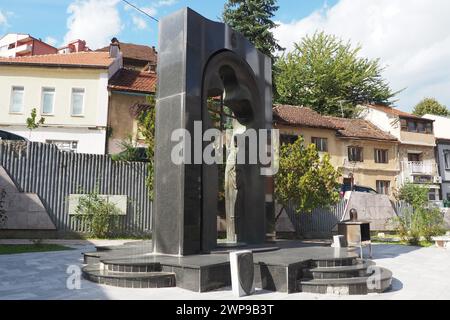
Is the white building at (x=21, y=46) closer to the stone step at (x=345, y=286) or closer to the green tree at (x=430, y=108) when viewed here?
the green tree at (x=430, y=108)

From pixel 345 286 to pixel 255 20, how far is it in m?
23.5

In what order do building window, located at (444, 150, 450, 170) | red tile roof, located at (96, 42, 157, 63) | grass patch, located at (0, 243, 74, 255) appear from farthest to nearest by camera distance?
red tile roof, located at (96, 42, 157, 63), building window, located at (444, 150, 450, 170), grass patch, located at (0, 243, 74, 255)

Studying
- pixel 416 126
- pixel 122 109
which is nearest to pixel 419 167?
pixel 416 126

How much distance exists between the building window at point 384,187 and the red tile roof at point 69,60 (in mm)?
21239

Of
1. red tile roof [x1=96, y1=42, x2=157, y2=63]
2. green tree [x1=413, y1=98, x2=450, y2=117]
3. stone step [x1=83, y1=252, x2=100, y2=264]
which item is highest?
red tile roof [x1=96, y1=42, x2=157, y2=63]

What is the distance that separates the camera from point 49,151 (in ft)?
47.4

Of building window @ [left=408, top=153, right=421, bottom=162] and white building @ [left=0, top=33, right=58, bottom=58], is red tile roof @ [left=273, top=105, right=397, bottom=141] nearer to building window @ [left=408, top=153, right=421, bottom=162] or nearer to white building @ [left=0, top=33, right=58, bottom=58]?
building window @ [left=408, top=153, right=421, bottom=162]

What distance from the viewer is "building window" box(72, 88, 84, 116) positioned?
21.5 meters

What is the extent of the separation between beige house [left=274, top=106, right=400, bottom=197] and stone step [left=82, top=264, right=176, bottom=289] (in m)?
19.3

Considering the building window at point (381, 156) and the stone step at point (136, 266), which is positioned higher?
the building window at point (381, 156)

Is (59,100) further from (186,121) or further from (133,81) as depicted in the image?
(186,121)

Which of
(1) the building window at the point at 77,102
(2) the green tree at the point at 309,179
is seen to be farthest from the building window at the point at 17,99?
(2) the green tree at the point at 309,179

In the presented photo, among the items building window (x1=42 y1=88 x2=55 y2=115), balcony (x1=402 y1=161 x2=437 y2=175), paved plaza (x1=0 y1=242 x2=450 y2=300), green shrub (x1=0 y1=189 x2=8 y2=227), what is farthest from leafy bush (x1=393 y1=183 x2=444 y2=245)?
building window (x1=42 y1=88 x2=55 y2=115)

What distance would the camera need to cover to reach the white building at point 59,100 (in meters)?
21.0
